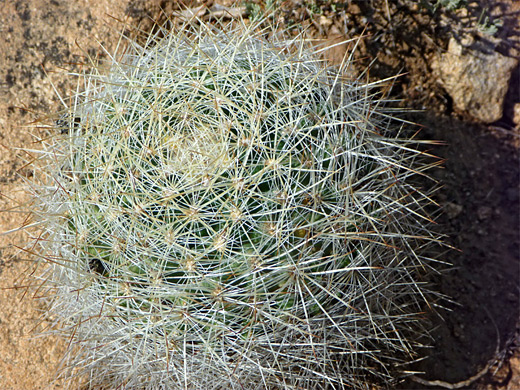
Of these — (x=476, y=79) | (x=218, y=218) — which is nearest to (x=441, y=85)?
(x=476, y=79)

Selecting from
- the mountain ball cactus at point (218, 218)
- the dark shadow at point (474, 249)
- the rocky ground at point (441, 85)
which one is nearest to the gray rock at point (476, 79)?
the rocky ground at point (441, 85)

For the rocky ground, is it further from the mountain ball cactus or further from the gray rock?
the mountain ball cactus

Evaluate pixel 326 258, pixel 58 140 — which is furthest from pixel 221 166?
pixel 58 140

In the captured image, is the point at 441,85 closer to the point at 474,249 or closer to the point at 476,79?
the point at 476,79

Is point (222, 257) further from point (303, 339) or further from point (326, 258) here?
point (303, 339)

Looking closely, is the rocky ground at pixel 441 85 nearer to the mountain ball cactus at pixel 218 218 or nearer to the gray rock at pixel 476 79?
the gray rock at pixel 476 79

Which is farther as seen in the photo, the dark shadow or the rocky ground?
the rocky ground

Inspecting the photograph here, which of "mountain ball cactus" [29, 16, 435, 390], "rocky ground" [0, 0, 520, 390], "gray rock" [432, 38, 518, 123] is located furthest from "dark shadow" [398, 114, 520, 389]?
"mountain ball cactus" [29, 16, 435, 390]

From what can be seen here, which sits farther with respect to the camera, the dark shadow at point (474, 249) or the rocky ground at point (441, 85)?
the rocky ground at point (441, 85)
